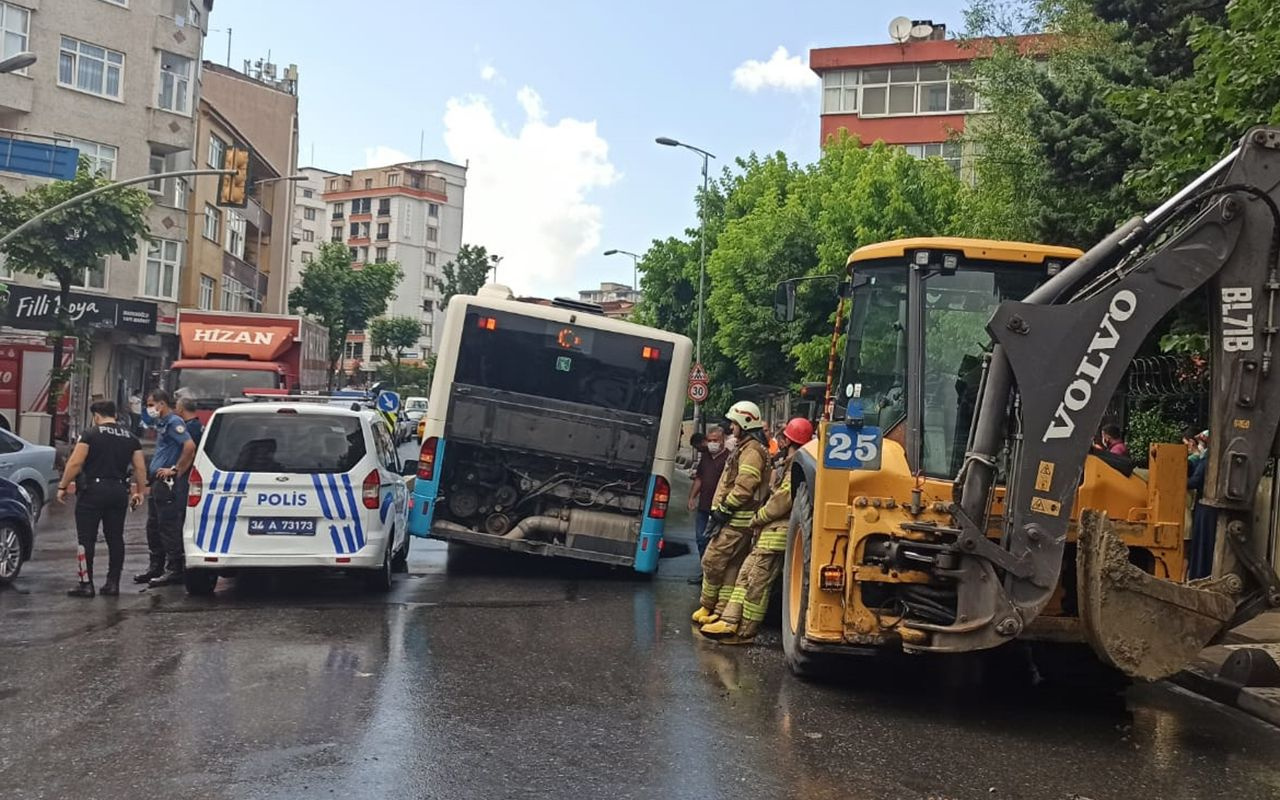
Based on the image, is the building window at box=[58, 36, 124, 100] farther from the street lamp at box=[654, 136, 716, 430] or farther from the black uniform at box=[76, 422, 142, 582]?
the black uniform at box=[76, 422, 142, 582]

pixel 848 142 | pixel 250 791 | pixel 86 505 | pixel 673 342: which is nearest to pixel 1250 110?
pixel 673 342

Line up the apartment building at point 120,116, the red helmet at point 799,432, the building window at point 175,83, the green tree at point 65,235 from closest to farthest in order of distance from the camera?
the red helmet at point 799,432
the green tree at point 65,235
the apartment building at point 120,116
the building window at point 175,83

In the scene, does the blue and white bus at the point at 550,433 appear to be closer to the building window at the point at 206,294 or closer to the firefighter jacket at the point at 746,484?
the firefighter jacket at the point at 746,484

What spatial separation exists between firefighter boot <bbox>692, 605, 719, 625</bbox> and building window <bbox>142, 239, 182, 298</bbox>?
35045 mm

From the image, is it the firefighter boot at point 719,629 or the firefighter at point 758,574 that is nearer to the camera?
the firefighter at point 758,574

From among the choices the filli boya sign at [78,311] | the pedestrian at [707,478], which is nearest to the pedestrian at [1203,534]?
the pedestrian at [707,478]

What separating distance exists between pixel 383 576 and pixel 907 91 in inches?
1619

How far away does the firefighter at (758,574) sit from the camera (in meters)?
9.96

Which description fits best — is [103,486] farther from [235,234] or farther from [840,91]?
[840,91]

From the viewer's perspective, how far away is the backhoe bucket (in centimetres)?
666

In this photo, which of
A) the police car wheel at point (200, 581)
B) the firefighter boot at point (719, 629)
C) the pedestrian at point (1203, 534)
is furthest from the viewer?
the police car wheel at point (200, 581)

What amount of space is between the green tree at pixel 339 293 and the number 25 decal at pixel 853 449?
56600mm

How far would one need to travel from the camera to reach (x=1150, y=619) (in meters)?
6.67

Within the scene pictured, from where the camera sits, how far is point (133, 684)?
25.4 ft
